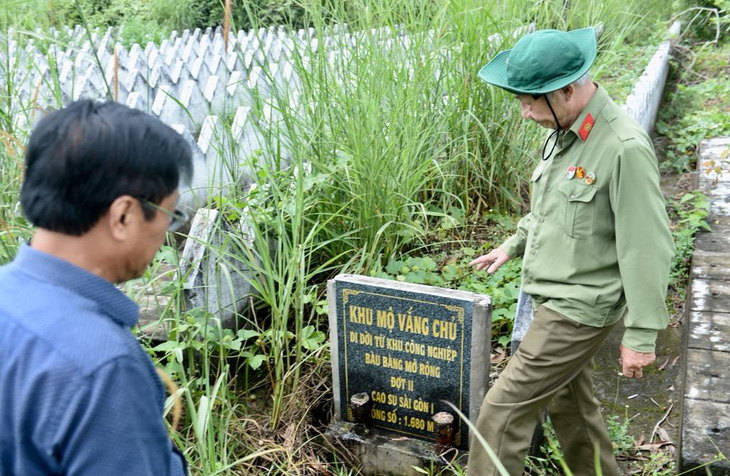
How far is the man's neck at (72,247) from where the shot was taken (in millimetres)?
1179

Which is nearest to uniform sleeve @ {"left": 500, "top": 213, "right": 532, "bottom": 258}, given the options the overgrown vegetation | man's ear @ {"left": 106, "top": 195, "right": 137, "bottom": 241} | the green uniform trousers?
the green uniform trousers

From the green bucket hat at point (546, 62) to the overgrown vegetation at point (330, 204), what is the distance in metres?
1.13

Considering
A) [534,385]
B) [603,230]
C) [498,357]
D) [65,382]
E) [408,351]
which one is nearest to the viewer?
[65,382]

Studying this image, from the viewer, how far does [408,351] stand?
305 centimetres

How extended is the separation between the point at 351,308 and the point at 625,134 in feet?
4.51

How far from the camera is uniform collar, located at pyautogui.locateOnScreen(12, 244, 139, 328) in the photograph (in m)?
1.14

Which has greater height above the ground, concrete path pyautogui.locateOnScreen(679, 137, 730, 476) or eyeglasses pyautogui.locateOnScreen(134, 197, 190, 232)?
eyeglasses pyautogui.locateOnScreen(134, 197, 190, 232)

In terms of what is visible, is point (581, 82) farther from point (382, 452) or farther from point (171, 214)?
point (382, 452)

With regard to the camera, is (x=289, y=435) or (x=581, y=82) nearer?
(x=581, y=82)

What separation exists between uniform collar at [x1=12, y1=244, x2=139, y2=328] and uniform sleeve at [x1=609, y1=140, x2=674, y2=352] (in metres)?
1.64

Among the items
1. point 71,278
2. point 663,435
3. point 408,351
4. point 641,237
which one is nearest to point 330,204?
point 408,351

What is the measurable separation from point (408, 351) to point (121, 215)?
204 centimetres

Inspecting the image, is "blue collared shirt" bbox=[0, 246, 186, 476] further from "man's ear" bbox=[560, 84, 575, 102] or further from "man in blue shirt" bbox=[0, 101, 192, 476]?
"man's ear" bbox=[560, 84, 575, 102]

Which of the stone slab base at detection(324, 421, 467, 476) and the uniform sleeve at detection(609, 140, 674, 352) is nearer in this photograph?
the uniform sleeve at detection(609, 140, 674, 352)
